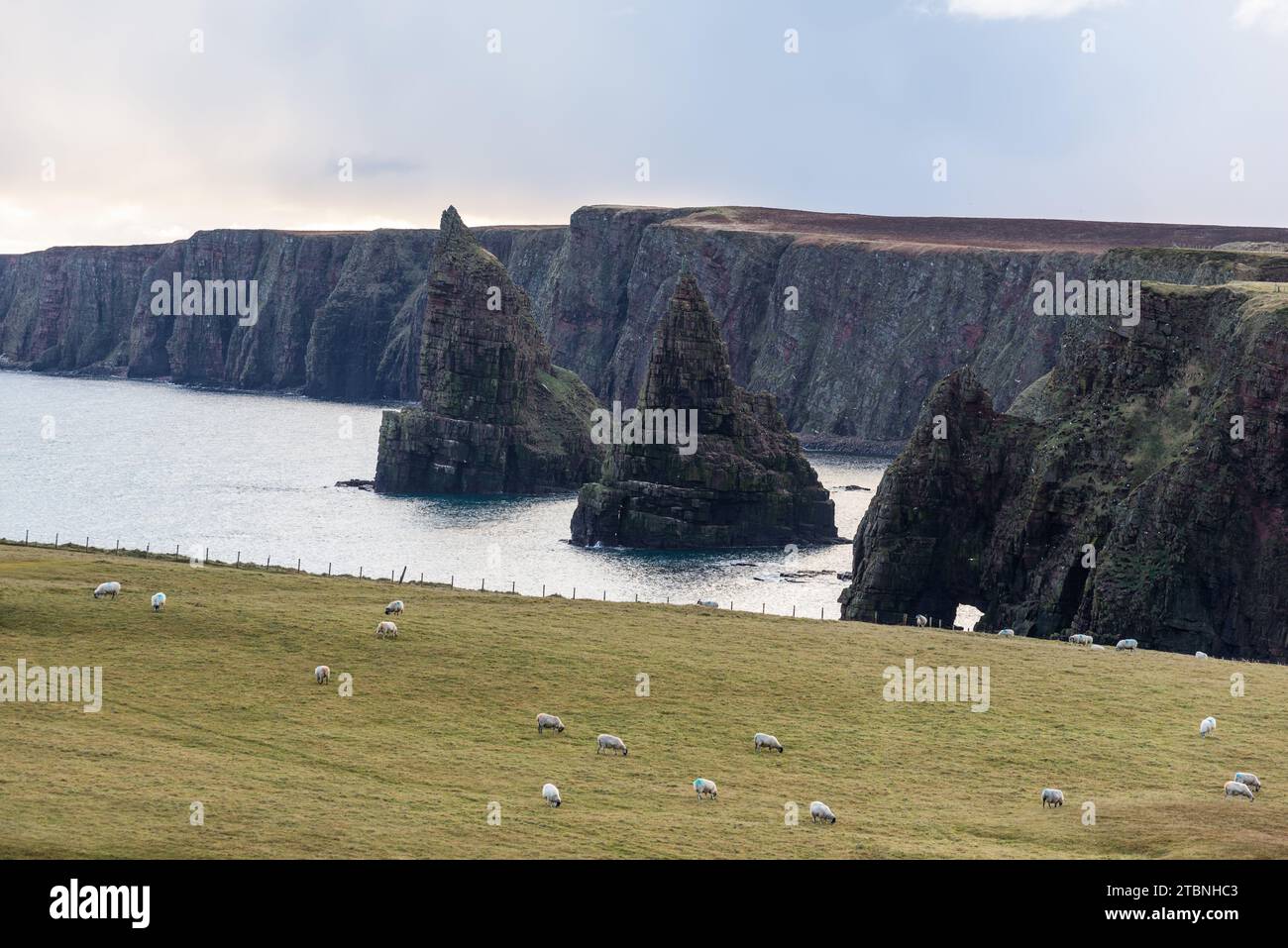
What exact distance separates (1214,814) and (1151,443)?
7122 centimetres

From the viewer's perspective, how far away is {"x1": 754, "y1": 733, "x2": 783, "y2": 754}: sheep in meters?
60.7

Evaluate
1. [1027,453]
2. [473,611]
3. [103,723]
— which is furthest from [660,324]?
[103,723]

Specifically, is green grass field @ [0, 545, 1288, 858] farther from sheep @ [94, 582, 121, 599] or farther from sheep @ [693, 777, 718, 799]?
sheep @ [94, 582, 121, 599]

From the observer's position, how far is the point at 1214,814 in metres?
50.6

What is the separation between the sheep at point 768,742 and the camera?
6066 cm

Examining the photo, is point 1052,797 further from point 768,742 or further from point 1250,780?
point 768,742

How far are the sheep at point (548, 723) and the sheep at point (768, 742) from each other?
812cm

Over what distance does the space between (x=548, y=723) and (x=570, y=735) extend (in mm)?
1030

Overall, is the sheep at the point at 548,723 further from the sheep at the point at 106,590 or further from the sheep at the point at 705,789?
the sheep at the point at 106,590

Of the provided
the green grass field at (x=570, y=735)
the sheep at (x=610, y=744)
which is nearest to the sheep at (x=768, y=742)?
the green grass field at (x=570, y=735)

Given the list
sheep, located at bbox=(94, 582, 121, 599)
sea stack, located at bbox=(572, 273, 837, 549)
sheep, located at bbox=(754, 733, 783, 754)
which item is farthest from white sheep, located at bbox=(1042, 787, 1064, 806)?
sea stack, located at bbox=(572, 273, 837, 549)

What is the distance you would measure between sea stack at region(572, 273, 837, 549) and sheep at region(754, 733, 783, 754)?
12330cm

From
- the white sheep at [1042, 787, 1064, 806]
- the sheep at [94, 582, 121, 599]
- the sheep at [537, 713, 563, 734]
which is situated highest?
the sheep at [94, 582, 121, 599]
